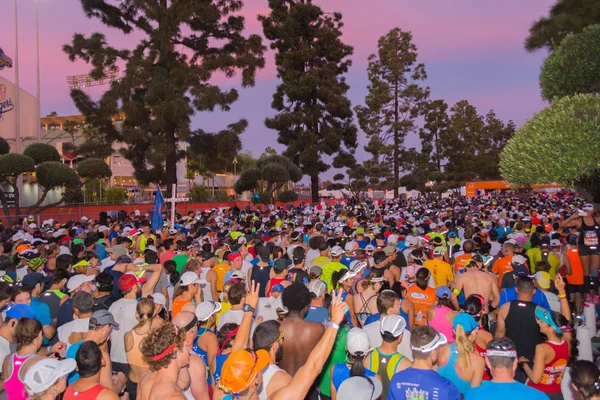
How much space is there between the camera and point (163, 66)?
27.3 metres

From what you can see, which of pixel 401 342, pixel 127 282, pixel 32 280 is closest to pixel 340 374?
pixel 401 342

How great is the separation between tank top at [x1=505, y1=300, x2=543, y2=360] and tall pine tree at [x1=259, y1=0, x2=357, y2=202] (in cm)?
3507

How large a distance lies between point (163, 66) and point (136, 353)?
2494 cm

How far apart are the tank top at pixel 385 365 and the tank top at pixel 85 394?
6.75ft

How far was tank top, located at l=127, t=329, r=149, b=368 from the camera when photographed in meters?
4.64

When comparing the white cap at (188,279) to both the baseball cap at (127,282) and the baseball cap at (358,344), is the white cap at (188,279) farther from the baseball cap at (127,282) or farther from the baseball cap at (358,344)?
the baseball cap at (358,344)

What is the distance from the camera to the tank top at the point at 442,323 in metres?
5.01

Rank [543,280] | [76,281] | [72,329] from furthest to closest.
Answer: [543,280], [76,281], [72,329]

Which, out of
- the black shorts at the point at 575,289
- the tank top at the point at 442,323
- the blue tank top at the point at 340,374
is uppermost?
the tank top at the point at 442,323

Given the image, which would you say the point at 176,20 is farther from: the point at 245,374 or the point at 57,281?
the point at 245,374

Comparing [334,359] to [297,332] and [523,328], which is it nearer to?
[297,332]

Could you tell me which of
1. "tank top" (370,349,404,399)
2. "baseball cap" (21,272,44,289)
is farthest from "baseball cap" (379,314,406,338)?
"baseball cap" (21,272,44,289)

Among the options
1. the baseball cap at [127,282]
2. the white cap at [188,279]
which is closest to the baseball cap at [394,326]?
the white cap at [188,279]

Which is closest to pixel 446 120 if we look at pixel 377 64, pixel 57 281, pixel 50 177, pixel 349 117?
pixel 377 64
